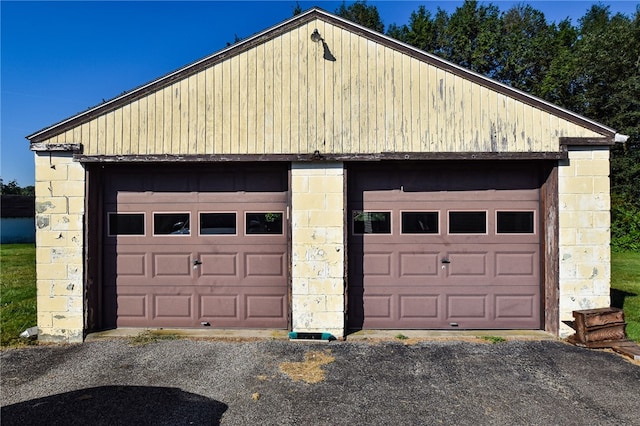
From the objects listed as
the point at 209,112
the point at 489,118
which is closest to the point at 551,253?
the point at 489,118

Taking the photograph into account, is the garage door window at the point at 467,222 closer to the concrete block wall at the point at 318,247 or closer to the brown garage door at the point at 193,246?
the concrete block wall at the point at 318,247

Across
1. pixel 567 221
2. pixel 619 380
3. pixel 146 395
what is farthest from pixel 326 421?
pixel 567 221

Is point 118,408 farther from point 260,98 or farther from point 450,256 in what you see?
point 450,256

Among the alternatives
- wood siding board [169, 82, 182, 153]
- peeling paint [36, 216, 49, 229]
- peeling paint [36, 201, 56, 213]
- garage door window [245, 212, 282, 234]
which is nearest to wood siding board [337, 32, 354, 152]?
garage door window [245, 212, 282, 234]

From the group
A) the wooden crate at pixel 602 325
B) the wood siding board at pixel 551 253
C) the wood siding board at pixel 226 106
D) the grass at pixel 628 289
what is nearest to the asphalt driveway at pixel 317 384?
the wooden crate at pixel 602 325

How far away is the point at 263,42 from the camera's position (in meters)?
6.25

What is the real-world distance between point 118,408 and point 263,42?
5.63 m

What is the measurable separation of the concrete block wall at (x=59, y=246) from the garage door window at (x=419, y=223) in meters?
Answer: 5.51

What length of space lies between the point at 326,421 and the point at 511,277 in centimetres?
439

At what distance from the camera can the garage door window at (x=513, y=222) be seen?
646cm

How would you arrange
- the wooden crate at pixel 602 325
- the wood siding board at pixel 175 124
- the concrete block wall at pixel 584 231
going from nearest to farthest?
1. the wooden crate at pixel 602 325
2. the concrete block wall at pixel 584 231
3. the wood siding board at pixel 175 124

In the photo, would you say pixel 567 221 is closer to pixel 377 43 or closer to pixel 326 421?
pixel 377 43

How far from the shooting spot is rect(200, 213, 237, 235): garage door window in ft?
21.4

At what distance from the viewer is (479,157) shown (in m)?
6.07
